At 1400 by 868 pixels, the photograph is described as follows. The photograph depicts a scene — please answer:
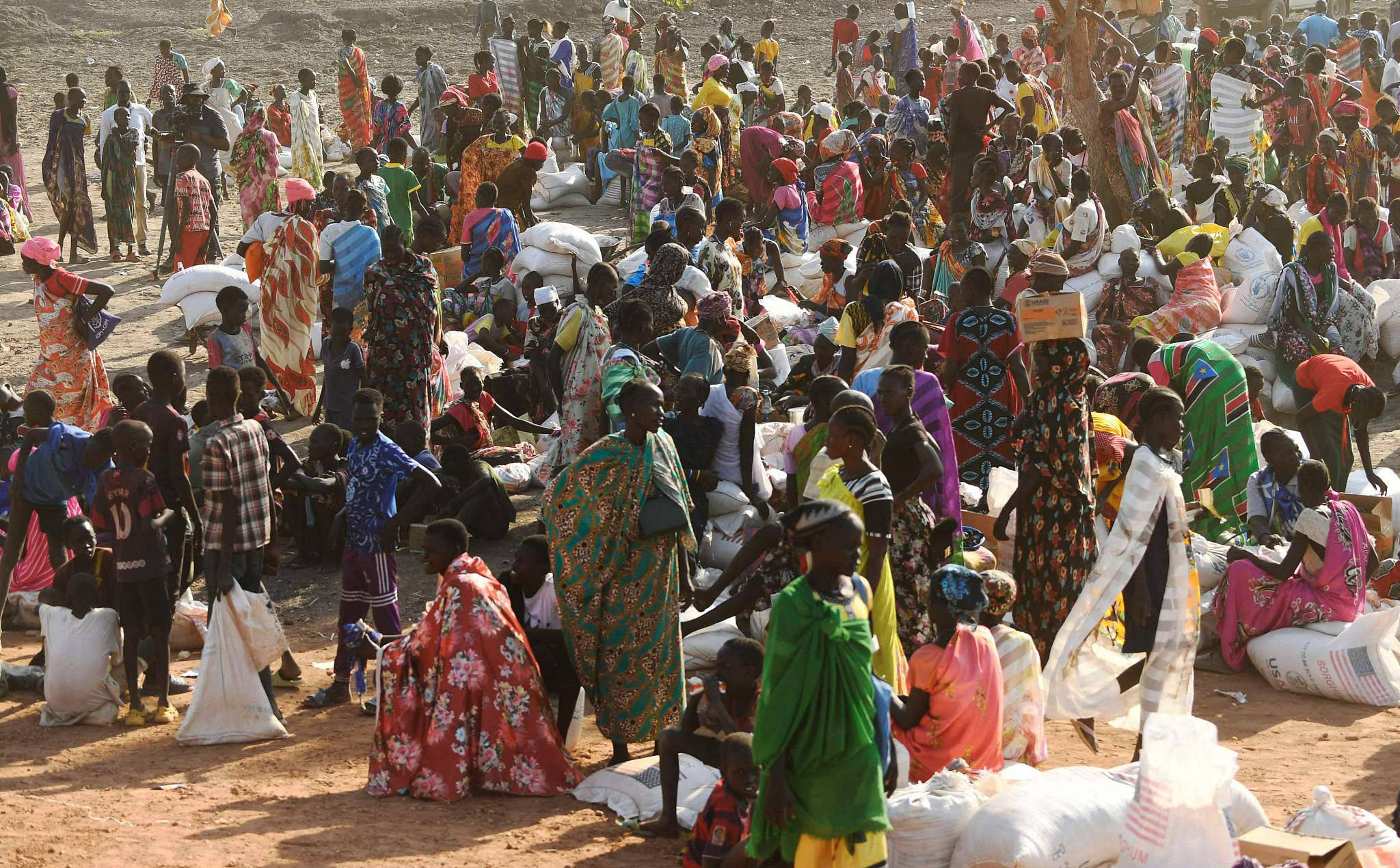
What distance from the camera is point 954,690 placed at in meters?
5.23

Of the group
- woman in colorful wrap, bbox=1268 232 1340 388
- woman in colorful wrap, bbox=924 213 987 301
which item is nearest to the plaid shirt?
woman in colorful wrap, bbox=924 213 987 301

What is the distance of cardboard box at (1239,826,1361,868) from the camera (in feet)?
14.6

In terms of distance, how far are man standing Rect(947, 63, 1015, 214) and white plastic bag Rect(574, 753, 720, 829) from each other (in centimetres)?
831

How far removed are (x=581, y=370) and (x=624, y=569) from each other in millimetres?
2379

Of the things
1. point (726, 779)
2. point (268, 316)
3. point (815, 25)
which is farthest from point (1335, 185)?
point (815, 25)

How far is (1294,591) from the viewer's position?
7121mm

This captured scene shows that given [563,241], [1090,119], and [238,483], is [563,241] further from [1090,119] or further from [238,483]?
[238,483]

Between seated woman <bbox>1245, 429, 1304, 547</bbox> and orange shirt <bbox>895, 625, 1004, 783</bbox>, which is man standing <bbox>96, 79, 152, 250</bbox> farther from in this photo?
orange shirt <bbox>895, 625, 1004, 783</bbox>

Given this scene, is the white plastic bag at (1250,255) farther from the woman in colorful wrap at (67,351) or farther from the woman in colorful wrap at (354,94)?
the woman in colorful wrap at (354,94)

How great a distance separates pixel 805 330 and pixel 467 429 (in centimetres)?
287

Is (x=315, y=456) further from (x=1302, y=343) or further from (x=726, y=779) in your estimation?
(x=1302, y=343)

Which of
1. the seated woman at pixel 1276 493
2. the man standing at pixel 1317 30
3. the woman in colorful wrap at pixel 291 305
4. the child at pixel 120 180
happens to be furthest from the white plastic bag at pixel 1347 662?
the man standing at pixel 1317 30

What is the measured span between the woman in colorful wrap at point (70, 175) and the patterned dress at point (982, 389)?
9423 mm

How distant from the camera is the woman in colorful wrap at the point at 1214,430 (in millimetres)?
8219
